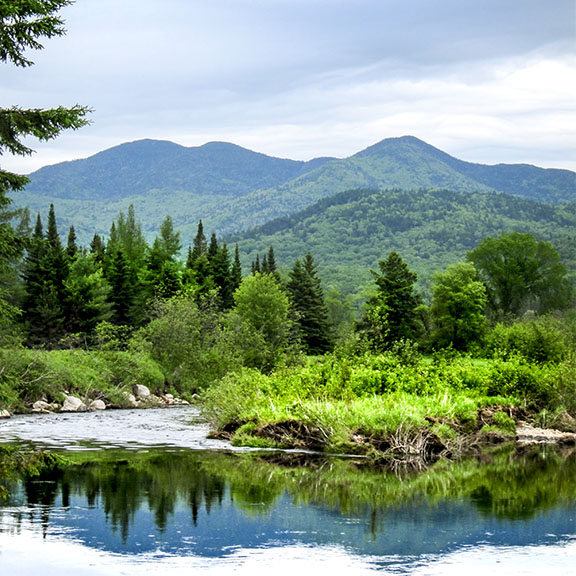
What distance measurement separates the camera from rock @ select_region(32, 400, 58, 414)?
39.2 metres

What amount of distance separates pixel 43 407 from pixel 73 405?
1.54 m

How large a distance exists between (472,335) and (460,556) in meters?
70.4

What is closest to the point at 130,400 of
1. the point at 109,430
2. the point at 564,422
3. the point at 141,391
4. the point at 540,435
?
the point at 141,391

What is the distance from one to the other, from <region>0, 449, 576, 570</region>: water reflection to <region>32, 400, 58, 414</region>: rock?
17.6m

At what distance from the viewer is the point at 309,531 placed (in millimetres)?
13469

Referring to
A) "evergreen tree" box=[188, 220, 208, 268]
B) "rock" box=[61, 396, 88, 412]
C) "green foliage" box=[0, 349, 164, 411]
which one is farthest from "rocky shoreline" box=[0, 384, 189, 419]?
"evergreen tree" box=[188, 220, 208, 268]

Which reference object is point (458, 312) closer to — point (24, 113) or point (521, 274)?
point (521, 274)

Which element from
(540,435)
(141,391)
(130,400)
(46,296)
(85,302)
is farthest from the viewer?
(85,302)

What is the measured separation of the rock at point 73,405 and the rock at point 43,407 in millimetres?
471

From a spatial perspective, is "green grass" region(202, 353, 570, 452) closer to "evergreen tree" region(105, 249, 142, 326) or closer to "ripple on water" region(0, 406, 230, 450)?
"ripple on water" region(0, 406, 230, 450)

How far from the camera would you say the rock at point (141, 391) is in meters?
47.6

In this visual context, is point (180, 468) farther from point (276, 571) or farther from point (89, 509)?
point (276, 571)

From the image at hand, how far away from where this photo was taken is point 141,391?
47.8 metres

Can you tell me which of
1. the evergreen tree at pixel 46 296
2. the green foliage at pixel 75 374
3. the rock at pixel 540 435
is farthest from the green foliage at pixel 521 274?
the rock at pixel 540 435
